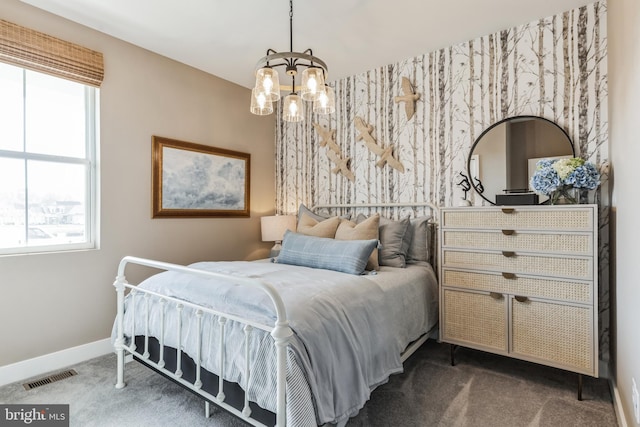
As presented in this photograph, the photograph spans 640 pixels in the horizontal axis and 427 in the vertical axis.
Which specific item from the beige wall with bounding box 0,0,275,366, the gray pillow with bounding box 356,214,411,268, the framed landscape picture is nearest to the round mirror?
the gray pillow with bounding box 356,214,411,268

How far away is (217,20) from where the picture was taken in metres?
2.44

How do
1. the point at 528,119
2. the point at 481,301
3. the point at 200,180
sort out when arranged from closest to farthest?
the point at 481,301
the point at 528,119
the point at 200,180

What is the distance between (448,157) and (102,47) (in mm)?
2897

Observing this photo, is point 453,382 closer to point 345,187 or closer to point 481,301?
point 481,301

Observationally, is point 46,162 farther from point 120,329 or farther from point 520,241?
point 520,241

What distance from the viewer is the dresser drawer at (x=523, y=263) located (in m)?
1.97

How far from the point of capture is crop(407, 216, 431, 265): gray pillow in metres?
2.76

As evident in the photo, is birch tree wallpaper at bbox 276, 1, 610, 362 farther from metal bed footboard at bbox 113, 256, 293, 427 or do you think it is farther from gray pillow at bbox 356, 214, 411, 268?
metal bed footboard at bbox 113, 256, 293, 427

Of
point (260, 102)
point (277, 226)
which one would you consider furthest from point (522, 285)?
point (277, 226)

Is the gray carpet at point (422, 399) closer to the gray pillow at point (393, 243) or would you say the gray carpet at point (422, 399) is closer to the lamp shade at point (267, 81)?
the gray pillow at point (393, 243)

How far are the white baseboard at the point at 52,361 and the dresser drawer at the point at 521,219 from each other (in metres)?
2.78

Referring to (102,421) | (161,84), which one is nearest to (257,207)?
(161,84)

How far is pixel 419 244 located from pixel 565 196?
1.04 meters

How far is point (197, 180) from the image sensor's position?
3.23 meters
